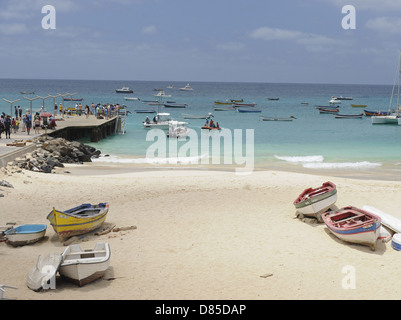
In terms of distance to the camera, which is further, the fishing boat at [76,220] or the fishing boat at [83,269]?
the fishing boat at [76,220]

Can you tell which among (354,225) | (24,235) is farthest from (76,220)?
(354,225)

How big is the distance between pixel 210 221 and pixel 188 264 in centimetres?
348

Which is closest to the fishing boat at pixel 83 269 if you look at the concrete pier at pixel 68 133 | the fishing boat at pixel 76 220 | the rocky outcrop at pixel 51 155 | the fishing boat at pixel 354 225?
the fishing boat at pixel 76 220

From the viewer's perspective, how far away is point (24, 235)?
12953mm

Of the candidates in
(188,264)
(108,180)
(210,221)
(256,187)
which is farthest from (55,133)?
(188,264)

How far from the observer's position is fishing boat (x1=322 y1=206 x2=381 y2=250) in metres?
13.0

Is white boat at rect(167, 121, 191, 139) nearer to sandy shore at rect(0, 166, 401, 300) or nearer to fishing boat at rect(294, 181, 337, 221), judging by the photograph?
sandy shore at rect(0, 166, 401, 300)

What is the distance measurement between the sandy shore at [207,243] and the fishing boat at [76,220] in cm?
33

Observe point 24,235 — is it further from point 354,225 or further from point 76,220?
Result: point 354,225

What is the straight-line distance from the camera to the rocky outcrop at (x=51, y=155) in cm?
2216

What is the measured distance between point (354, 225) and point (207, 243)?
3.97 meters

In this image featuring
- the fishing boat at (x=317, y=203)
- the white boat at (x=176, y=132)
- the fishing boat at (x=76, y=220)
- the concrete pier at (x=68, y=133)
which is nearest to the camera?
the fishing boat at (x=76, y=220)

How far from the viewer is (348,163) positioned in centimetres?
3106

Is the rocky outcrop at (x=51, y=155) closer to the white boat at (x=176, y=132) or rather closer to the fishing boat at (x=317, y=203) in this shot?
the white boat at (x=176, y=132)
